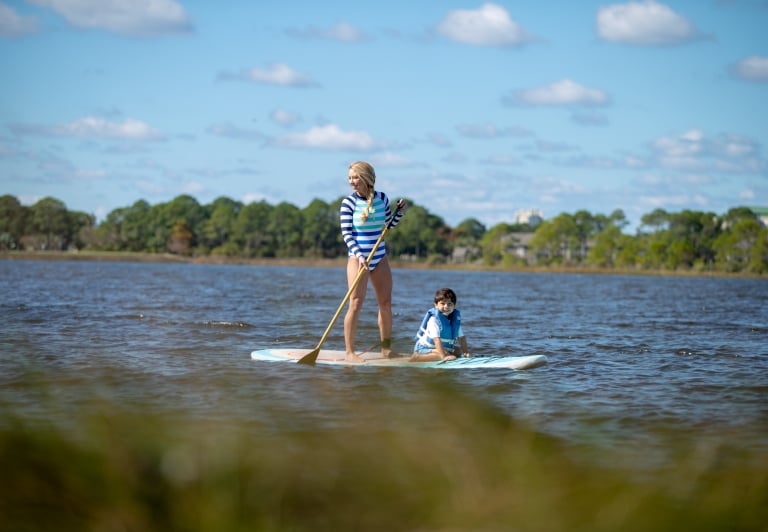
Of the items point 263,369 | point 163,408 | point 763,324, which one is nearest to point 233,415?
point 163,408

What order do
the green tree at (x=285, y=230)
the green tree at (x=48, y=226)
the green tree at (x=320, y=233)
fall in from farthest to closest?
the green tree at (x=320, y=233) < the green tree at (x=285, y=230) < the green tree at (x=48, y=226)

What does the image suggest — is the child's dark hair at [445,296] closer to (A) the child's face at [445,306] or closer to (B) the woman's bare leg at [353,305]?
(A) the child's face at [445,306]

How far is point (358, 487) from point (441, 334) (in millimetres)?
6691

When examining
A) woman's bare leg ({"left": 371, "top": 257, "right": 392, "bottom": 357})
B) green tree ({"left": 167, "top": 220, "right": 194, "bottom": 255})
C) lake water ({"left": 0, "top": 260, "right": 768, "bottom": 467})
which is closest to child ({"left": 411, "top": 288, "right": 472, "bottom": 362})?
woman's bare leg ({"left": 371, "top": 257, "right": 392, "bottom": 357})

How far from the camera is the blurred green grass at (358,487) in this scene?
10.4ft

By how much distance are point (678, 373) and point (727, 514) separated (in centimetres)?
719

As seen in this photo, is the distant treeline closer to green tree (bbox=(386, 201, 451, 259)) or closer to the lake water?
green tree (bbox=(386, 201, 451, 259))

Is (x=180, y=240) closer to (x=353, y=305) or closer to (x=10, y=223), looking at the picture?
(x=10, y=223)

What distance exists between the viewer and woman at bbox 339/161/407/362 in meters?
10.1

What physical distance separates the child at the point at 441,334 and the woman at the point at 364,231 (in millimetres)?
483

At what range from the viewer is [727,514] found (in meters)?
3.20

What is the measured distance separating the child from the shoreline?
121 metres

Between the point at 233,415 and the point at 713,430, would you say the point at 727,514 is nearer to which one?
the point at 713,430

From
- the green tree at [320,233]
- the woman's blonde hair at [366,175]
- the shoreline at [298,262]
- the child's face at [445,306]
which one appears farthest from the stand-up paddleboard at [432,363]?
the green tree at [320,233]
